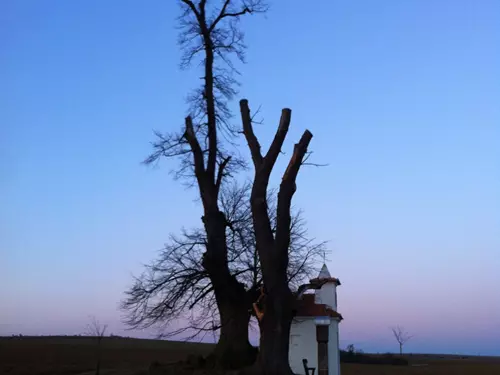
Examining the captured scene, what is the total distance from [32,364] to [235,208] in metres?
32.0

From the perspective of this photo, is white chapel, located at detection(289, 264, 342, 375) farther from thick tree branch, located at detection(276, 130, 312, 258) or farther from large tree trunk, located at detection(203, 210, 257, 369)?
thick tree branch, located at detection(276, 130, 312, 258)

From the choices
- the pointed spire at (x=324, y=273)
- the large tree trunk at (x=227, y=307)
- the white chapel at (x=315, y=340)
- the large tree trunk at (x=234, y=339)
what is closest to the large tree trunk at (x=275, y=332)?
the large tree trunk at (x=234, y=339)

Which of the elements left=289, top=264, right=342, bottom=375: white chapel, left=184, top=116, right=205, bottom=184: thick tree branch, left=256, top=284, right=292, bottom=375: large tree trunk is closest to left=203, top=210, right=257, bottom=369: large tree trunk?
left=184, top=116, right=205, bottom=184: thick tree branch

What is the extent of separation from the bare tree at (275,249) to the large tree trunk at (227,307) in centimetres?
176

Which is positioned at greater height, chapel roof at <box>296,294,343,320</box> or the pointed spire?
the pointed spire

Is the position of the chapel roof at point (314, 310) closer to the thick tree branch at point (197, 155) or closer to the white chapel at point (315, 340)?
the white chapel at point (315, 340)

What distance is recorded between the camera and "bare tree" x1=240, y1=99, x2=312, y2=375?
15500 millimetres

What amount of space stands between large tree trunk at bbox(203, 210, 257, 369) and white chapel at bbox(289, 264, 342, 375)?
15.4 ft

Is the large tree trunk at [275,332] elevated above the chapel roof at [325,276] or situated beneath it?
situated beneath

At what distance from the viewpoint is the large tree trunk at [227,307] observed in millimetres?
17375

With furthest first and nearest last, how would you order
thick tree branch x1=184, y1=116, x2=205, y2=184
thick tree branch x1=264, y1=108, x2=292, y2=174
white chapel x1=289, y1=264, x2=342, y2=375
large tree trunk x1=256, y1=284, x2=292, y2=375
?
white chapel x1=289, y1=264, x2=342, y2=375 < thick tree branch x1=184, y1=116, x2=205, y2=184 < thick tree branch x1=264, y1=108, x2=292, y2=174 < large tree trunk x1=256, y1=284, x2=292, y2=375

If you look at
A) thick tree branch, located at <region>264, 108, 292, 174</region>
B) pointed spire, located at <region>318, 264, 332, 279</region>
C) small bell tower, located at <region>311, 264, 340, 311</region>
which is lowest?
small bell tower, located at <region>311, 264, 340, 311</region>

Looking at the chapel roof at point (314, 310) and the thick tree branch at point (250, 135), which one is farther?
the chapel roof at point (314, 310)

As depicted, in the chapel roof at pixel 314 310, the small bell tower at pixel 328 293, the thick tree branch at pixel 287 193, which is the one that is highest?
the thick tree branch at pixel 287 193
